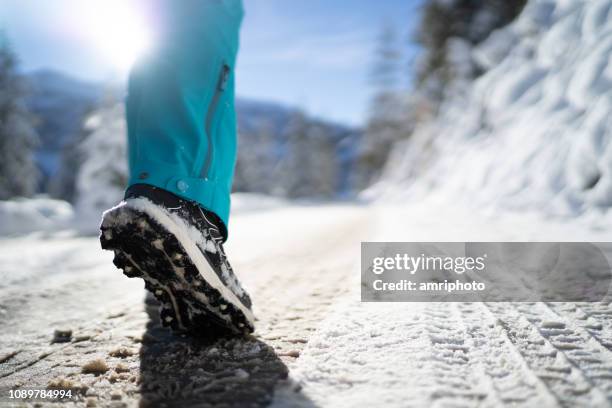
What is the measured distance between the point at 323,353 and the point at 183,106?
77 cm

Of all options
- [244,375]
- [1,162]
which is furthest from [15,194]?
[244,375]

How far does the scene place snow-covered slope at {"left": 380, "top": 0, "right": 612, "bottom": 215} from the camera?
7.00 ft

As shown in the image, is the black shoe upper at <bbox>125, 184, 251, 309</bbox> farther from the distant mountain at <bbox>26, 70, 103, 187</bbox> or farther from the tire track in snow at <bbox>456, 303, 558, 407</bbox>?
the distant mountain at <bbox>26, 70, 103, 187</bbox>

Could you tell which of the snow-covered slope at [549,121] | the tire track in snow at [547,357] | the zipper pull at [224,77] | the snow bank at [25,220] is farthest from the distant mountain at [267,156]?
the tire track in snow at [547,357]

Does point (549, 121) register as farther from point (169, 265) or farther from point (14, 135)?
point (14, 135)

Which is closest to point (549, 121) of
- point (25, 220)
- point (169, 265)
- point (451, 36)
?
point (169, 265)

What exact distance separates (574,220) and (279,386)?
2.05m

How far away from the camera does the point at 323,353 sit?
84cm

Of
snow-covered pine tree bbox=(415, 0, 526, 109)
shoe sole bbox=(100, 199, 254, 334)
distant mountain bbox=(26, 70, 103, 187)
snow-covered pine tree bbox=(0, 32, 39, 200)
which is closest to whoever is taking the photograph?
shoe sole bbox=(100, 199, 254, 334)

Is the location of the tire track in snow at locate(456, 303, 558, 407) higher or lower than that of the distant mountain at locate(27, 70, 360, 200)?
lower

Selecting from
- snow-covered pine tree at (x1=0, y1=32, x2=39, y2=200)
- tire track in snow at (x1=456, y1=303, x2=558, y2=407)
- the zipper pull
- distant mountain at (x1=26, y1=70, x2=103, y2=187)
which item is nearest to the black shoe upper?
the zipper pull

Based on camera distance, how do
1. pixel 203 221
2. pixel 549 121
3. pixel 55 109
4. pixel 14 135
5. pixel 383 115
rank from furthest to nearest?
pixel 55 109 < pixel 383 115 < pixel 14 135 < pixel 549 121 < pixel 203 221

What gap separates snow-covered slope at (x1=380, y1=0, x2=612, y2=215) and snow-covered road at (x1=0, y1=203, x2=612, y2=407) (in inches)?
32.6

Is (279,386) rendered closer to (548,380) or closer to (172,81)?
(548,380)
